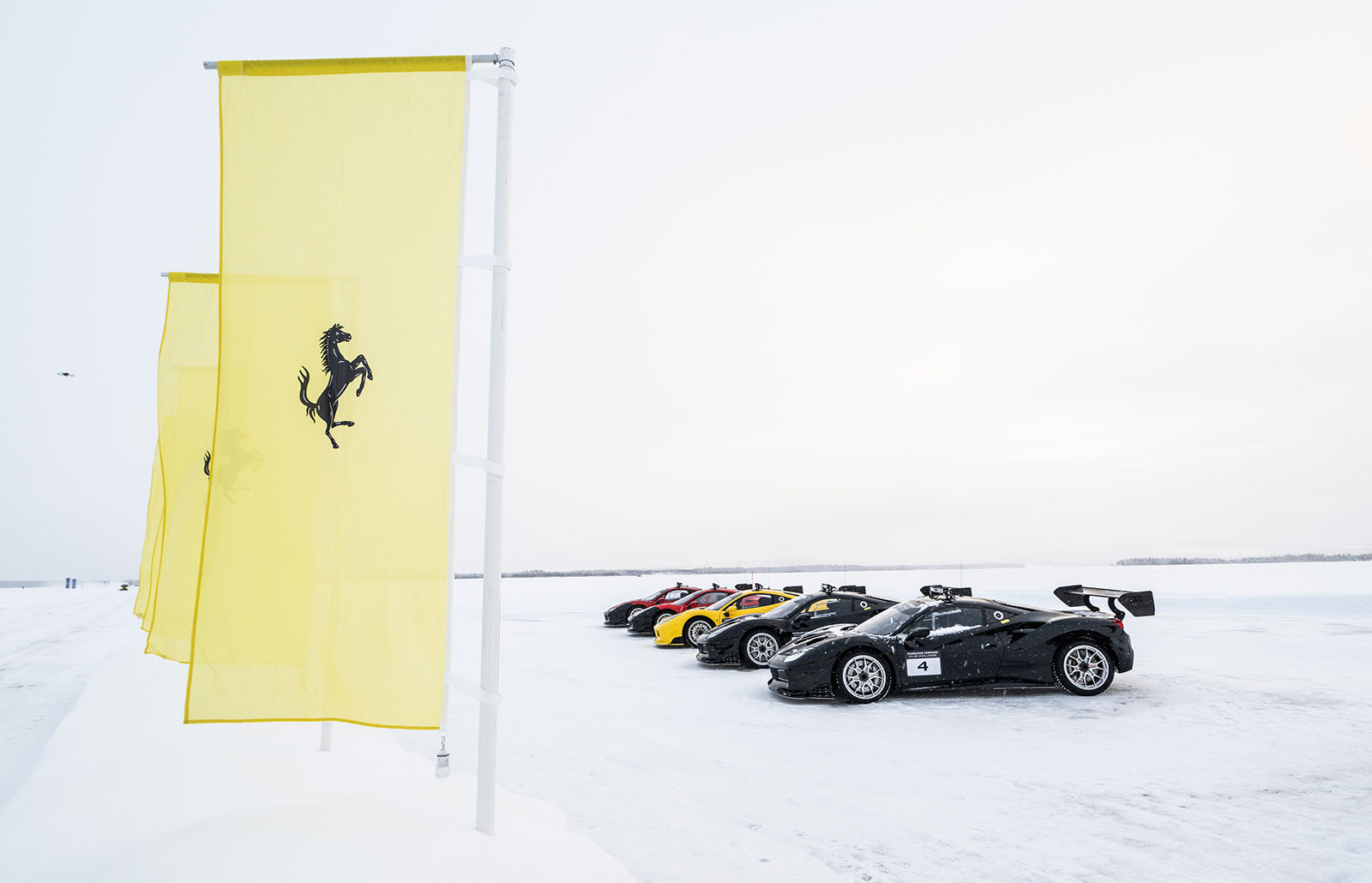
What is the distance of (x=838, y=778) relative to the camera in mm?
6031

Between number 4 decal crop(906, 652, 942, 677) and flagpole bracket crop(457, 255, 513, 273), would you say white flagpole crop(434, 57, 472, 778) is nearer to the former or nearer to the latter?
flagpole bracket crop(457, 255, 513, 273)

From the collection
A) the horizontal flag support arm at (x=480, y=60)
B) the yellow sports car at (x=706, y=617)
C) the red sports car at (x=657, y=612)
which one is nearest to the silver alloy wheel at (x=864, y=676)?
the yellow sports car at (x=706, y=617)

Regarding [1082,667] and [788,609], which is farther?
[788,609]

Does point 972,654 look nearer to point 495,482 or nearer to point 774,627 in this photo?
point 774,627

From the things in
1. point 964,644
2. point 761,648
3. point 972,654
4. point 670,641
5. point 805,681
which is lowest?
point 670,641

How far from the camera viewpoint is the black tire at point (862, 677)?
937 centimetres

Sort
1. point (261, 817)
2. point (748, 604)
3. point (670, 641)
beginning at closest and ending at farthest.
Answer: point (261, 817)
point (748, 604)
point (670, 641)

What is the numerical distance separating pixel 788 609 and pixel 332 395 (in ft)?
34.8

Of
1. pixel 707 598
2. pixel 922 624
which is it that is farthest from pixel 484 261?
pixel 707 598

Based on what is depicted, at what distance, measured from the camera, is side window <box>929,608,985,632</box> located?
9.46 metres

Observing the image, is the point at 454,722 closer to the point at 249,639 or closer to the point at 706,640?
the point at 249,639

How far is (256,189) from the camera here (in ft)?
13.7

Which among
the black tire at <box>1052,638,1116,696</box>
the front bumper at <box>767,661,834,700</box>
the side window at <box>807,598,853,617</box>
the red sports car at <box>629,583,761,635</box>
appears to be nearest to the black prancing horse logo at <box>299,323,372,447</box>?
the front bumper at <box>767,661,834,700</box>

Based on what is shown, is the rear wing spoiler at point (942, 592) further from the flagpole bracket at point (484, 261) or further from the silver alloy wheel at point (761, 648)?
the flagpole bracket at point (484, 261)
